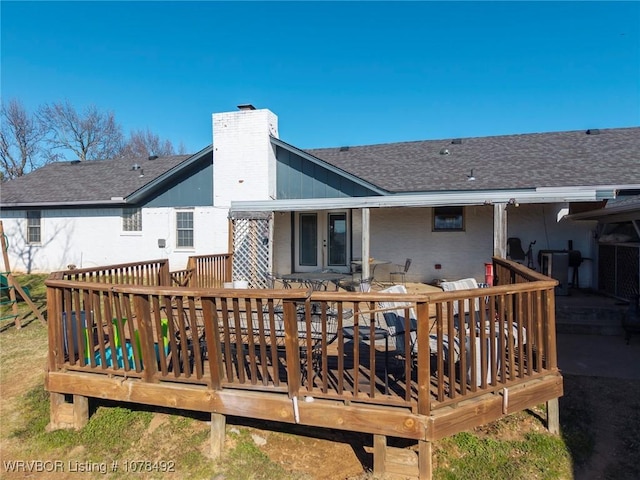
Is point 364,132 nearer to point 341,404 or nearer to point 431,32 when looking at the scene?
point 431,32

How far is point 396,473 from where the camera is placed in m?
2.78

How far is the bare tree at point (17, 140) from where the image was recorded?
85.1 ft

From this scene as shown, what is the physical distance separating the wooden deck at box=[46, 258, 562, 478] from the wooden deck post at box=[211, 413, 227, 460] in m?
0.01

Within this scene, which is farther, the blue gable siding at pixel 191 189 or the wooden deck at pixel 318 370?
the blue gable siding at pixel 191 189

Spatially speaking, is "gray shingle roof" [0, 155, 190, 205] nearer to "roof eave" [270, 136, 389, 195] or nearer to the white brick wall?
the white brick wall

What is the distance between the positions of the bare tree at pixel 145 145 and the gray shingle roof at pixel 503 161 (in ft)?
83.5

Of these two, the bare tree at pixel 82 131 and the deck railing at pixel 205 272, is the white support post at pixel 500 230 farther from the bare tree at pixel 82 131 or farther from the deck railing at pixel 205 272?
the bare tree at pixel 82 131

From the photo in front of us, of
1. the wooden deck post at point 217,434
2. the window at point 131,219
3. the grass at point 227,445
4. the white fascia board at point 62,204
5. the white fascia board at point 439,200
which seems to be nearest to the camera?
the grass at point 227,445

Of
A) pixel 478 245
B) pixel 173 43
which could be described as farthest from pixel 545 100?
pixel 173 43

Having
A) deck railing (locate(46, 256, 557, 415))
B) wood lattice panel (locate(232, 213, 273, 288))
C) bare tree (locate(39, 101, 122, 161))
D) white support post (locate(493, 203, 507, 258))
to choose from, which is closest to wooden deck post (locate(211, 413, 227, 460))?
deck railing (locate(46, 256, 557, 415))

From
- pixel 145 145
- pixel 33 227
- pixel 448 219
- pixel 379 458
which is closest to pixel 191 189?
pixel 33 227

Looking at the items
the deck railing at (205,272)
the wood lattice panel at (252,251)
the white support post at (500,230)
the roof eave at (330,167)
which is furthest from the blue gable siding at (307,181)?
the white support post at (500,230)

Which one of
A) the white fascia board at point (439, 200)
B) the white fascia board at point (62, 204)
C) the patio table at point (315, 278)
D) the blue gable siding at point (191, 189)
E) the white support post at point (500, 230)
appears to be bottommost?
the patio table at point (315, 278)

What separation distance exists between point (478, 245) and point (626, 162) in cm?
443
